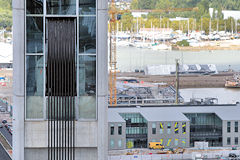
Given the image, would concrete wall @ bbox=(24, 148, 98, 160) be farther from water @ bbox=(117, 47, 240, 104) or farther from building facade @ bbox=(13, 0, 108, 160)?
water @ bbox=(117, 47, 240, 104)

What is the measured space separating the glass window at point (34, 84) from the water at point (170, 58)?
51.4m

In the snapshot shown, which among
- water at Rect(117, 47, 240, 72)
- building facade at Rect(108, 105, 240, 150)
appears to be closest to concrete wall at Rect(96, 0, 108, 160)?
building facade at Rect(108, 105, 240, 150)

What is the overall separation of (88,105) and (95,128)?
6.0 inches

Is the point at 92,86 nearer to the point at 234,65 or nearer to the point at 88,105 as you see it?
the point at 88,105

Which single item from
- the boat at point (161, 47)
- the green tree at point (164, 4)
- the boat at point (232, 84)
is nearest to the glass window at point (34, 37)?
the boat at point (232, 84)

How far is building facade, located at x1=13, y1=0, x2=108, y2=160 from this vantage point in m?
4.37

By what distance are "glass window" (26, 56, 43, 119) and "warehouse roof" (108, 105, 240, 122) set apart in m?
15.2

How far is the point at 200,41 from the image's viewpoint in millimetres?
77875

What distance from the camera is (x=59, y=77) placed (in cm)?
441

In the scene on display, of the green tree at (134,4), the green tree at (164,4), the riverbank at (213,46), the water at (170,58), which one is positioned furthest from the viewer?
the green tree at (134,4)

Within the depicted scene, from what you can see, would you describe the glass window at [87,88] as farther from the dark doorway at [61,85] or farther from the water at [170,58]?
the water at [170,58]

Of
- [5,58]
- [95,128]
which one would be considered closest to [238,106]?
Answer: [95,128]

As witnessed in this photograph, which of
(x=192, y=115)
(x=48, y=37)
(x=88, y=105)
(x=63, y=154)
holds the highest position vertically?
(x=48, y=37)

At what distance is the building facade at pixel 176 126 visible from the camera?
66.0 ft
